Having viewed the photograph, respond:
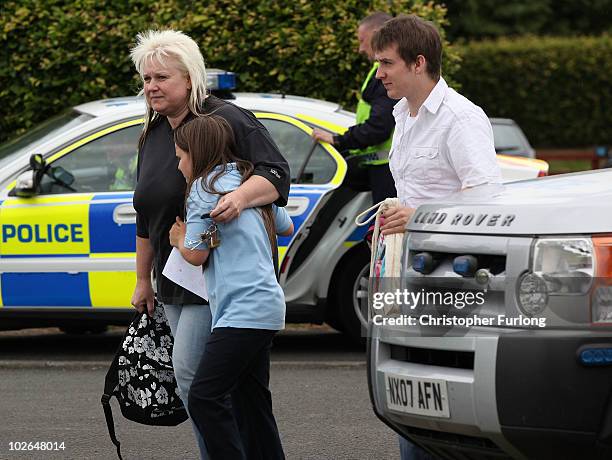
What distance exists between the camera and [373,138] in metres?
7.55

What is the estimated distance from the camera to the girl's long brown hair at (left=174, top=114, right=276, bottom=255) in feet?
14.3

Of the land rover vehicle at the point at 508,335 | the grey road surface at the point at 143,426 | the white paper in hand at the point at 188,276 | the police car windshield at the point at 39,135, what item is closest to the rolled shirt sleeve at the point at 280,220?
the white paper in hand at the point at 188,276

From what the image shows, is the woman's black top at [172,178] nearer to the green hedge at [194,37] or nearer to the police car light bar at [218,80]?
the police car light bar at [218,80]

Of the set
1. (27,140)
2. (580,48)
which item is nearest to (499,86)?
(580,48)

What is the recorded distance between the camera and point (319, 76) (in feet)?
33.7

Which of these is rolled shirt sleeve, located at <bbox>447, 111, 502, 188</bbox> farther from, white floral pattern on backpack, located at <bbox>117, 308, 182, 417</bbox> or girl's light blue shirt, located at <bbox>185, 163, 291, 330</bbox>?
white floral pattern on backpack, located at <bbox>117, 308, 182, 417</bbox>

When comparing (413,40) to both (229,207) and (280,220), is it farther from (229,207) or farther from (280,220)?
(229,207)

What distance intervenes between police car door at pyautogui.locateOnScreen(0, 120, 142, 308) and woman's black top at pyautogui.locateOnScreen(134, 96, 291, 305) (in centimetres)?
293

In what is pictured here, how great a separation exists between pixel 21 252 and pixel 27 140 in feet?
2.86

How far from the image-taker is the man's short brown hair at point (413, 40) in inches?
182

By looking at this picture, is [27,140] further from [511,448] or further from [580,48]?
[580,48]

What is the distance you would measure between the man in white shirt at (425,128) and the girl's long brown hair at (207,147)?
0.56 m

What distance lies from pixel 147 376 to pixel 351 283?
3314mm

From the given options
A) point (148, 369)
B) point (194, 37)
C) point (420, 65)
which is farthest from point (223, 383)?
point (194, 37)
